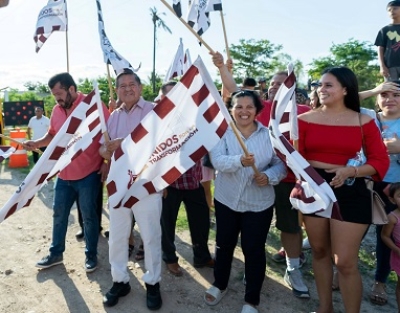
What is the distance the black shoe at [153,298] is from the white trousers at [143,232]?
2.4 inches

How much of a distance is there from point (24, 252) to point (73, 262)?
79 cm

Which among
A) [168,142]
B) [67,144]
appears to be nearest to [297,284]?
[168,142]

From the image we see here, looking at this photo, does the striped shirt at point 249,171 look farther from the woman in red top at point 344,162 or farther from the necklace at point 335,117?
the necklace at point 335,117

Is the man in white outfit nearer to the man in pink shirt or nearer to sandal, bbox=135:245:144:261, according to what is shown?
the man in pink shirt

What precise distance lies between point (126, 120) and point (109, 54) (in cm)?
184

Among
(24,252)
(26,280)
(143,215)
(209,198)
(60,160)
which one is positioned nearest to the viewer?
(143,215)

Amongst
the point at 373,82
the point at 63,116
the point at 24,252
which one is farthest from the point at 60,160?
the point at 373,82

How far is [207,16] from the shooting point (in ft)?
16.7

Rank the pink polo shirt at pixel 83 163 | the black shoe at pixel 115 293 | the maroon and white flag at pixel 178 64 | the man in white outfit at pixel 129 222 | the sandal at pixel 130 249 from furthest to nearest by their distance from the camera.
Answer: the maroon and white flag at pixel 178 64 → the sandal at pixel 130 249 → the pink polo shirt at pixel 83 163 → the black shoe at pixel 115 293 → the man in white outfit at pixel 129 222

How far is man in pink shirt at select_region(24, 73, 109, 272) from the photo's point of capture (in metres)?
3.99

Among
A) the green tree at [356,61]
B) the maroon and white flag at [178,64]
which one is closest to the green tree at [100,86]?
the green tree at [356,61]

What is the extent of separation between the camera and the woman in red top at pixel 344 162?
278 cm

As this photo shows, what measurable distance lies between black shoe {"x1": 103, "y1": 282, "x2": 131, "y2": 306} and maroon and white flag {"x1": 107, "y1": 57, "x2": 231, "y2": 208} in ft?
2.83

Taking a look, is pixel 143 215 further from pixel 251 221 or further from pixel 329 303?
pixel 329 303
